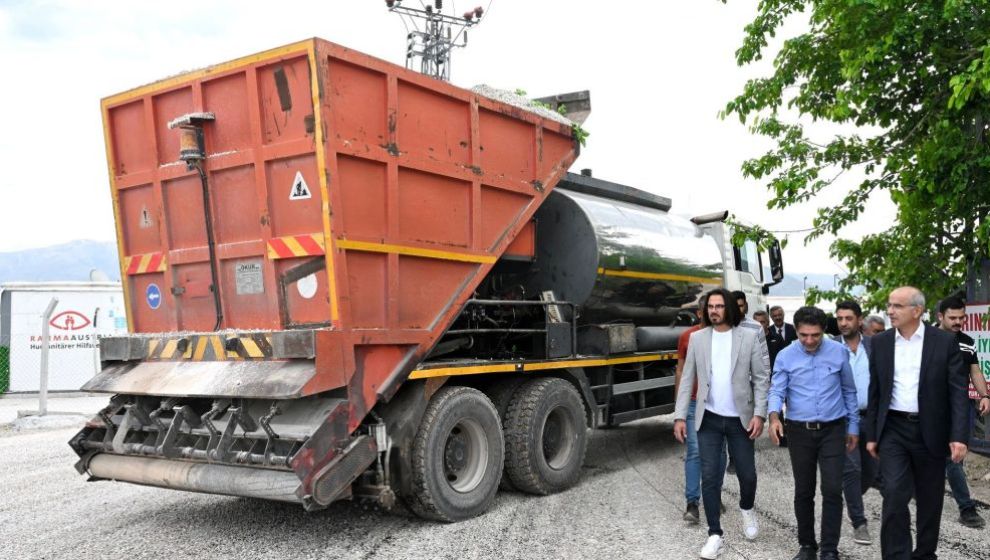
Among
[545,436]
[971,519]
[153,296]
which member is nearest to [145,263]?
[153,296]

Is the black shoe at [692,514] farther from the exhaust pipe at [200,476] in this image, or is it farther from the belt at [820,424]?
the exhaust pipe at [200,476]

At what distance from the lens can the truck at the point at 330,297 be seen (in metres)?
5.47

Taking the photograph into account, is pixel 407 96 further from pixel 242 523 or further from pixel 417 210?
pixel 242 523

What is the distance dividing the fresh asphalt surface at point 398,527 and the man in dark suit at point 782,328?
1.95 metres

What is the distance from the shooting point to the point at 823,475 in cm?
497

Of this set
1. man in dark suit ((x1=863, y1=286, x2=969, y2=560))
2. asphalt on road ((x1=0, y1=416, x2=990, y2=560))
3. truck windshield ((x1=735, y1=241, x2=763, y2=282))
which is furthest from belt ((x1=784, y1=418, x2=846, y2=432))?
truck windshield ((x1=735, y1=241, x2=763, y2=282))

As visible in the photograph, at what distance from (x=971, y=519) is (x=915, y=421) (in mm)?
2047

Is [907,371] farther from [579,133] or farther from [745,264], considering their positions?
[745,264]

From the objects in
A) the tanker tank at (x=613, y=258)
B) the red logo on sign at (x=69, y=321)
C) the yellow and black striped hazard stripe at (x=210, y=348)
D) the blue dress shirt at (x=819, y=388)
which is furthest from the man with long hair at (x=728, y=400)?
the red logo on sign at (x=69, y=321)

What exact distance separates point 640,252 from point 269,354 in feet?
14.8

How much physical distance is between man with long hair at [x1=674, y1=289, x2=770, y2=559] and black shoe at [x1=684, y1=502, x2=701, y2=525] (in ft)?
1.64

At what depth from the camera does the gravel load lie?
7.52 metres

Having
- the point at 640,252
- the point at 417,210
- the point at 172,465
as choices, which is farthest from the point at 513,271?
the point at 172,465

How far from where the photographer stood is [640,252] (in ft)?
28.5
